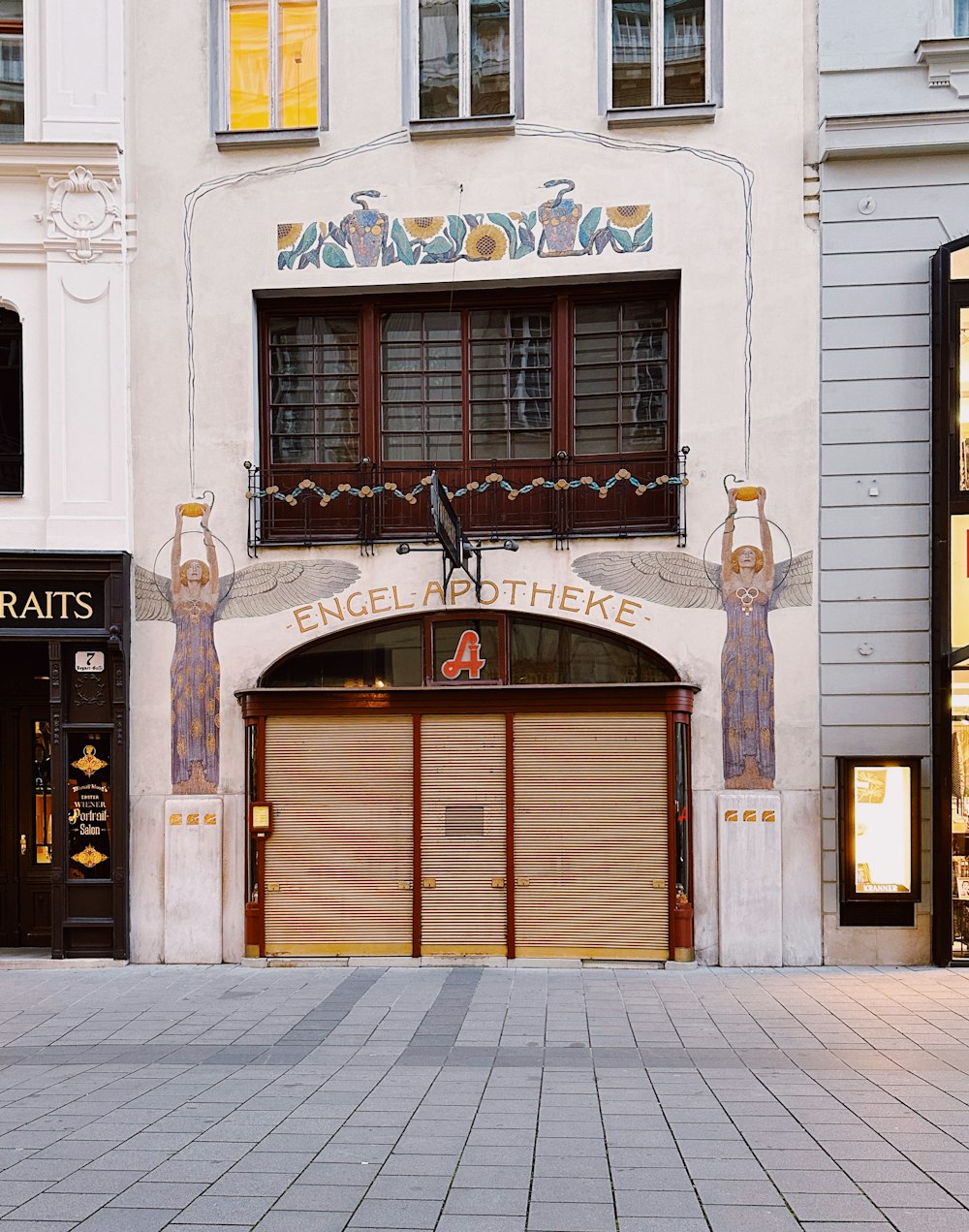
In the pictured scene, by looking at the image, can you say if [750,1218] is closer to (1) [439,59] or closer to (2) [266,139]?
(2) [266,139]

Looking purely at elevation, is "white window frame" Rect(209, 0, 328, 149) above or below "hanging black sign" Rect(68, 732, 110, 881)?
above

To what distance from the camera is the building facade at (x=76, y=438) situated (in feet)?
39.3

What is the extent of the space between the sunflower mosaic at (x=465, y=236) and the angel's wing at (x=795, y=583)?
142 inches

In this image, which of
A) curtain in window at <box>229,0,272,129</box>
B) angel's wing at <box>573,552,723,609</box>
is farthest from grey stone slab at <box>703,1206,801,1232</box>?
curtain in window at <box>229,0,272,129</box>

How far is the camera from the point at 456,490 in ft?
40.4

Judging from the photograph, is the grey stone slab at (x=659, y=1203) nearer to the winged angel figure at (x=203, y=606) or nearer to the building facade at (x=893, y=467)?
the building facade at (x=893, y=467)

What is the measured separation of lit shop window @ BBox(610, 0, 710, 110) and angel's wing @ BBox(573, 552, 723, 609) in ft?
15.9

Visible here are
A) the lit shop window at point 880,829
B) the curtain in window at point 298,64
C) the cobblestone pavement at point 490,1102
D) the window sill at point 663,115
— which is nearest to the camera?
the cobblestone pavement at point 490,1102

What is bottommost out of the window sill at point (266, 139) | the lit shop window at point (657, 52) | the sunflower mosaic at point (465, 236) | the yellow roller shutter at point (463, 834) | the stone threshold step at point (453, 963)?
the stone threshold step at point (453, 963)

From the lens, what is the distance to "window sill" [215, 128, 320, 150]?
12227 millimetres

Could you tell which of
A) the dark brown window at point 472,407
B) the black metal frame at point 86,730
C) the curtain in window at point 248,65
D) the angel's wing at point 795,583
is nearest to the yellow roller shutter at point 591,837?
the angel's wing at point 795,583

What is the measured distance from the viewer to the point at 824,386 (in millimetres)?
11672

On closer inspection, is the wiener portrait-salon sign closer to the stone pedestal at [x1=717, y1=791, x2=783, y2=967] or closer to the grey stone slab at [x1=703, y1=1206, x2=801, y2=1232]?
the stone pedestal at [x1=717, y1=791, x2=783, y2=967]

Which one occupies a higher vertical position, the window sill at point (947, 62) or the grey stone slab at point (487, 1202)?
the window sill at point (947, 62)
